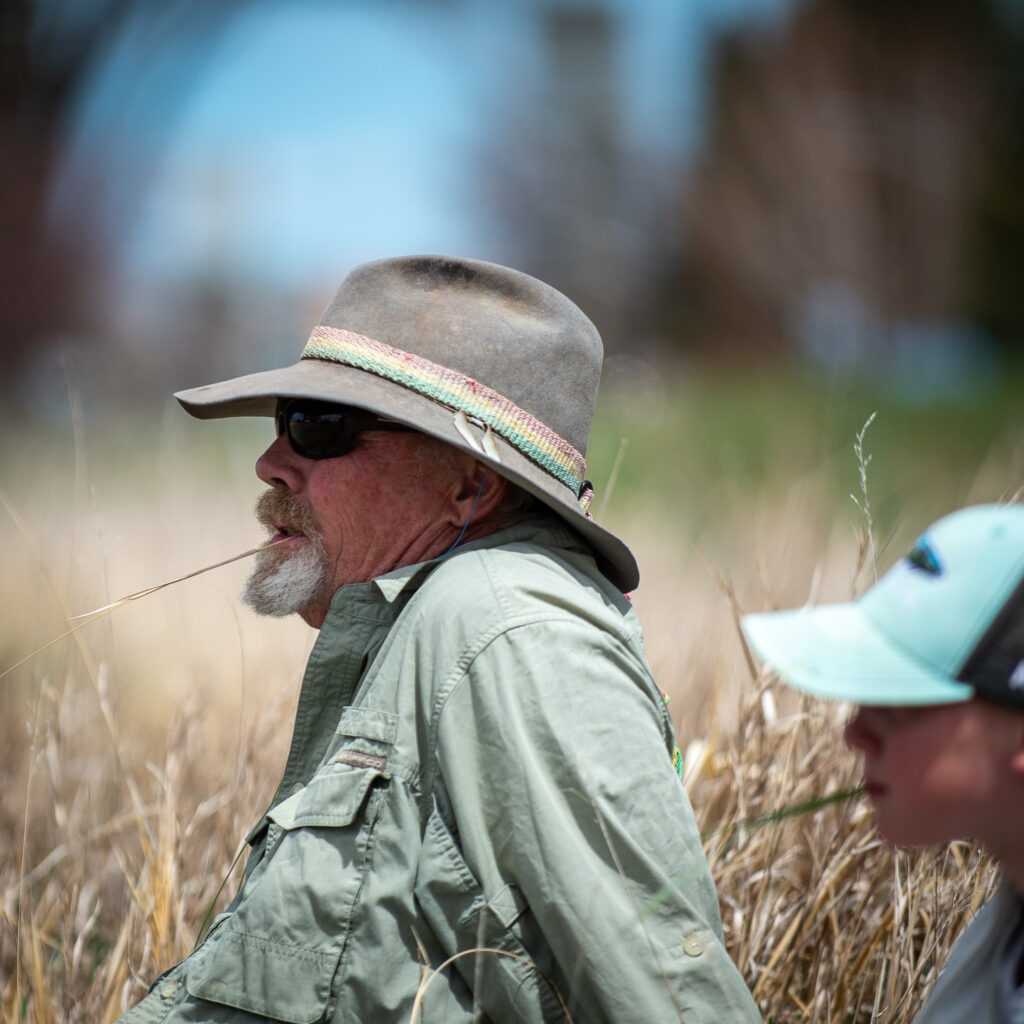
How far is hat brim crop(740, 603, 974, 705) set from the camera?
113 cm

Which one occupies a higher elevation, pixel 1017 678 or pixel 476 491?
pixel 1017 678

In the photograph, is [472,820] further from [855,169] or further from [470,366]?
[855,169]

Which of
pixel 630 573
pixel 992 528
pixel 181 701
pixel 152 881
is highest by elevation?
pixel 992 528

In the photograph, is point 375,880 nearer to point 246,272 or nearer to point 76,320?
point 76,320

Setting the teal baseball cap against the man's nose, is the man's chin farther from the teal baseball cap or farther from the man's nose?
the teal baseball cap

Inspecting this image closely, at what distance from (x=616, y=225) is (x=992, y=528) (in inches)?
725

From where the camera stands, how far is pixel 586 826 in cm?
159

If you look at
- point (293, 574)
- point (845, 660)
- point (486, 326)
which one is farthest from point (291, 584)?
point (845, 660)

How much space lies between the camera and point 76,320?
17562 mm

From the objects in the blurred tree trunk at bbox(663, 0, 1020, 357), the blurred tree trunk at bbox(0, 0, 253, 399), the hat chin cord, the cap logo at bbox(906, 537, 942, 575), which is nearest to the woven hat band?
the hat chin cord

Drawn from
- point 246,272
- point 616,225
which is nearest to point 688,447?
point 616,225

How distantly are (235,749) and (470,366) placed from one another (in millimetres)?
1470

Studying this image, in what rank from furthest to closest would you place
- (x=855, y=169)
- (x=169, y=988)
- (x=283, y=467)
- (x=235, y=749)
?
(x=855, y=169) < (x=235, y=749) < (x=283, y=467) < (x=169, y=988)

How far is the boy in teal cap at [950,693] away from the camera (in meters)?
1.11
